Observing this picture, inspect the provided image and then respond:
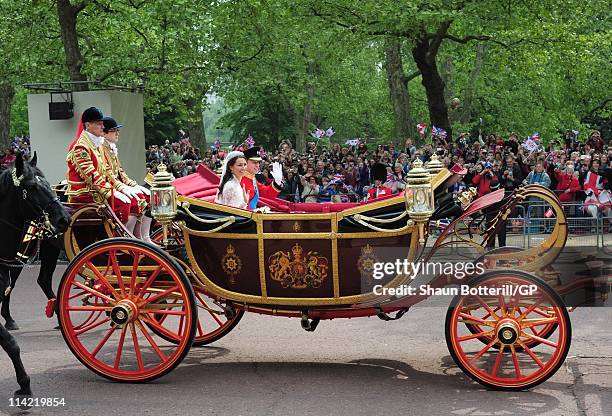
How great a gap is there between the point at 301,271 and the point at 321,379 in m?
0.90

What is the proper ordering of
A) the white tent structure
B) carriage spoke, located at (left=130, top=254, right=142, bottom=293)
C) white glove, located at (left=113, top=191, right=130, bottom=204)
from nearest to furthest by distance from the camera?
carriage spoke, located at (left=130, top=254, right=142, bottom=293) → white glove, located at (left=113, top=191, right=130, bottom=204) → the white tent structure

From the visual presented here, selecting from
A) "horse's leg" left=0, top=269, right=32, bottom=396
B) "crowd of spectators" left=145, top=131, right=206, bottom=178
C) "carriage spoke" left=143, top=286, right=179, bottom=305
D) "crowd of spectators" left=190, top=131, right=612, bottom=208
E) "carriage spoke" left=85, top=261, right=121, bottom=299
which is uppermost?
"crowd of spectators" left=145, top=131, right=206, bottom=178

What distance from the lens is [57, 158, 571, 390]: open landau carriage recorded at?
682 centimetres

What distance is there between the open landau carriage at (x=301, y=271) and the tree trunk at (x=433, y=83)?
16.6 m

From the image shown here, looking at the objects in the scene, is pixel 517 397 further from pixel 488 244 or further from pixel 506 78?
pixel 506 78

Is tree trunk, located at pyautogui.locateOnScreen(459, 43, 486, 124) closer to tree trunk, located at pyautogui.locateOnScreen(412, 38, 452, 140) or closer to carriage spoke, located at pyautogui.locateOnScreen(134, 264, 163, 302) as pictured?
tree trunk, located at pyautogui.locateOnScreen(412, 38, 452, 140)

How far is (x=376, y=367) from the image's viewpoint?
7.73 meters

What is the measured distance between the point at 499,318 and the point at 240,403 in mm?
2025

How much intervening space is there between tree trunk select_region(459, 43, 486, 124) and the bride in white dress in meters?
26.6

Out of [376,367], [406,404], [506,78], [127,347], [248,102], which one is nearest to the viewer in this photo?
[406,404]

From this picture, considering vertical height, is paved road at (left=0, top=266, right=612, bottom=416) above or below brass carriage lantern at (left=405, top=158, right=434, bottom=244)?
below

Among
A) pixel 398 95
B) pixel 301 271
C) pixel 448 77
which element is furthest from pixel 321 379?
pixel 448 77

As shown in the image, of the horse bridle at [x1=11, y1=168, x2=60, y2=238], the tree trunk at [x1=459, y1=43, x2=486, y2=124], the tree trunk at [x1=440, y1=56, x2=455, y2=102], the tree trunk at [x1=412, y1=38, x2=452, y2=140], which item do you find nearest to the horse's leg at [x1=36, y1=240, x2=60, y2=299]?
the horse bridle at [x1=11, y1=168, x2=60, y2=238]

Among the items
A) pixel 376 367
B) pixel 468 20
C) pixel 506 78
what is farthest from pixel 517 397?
pixel 506 78
